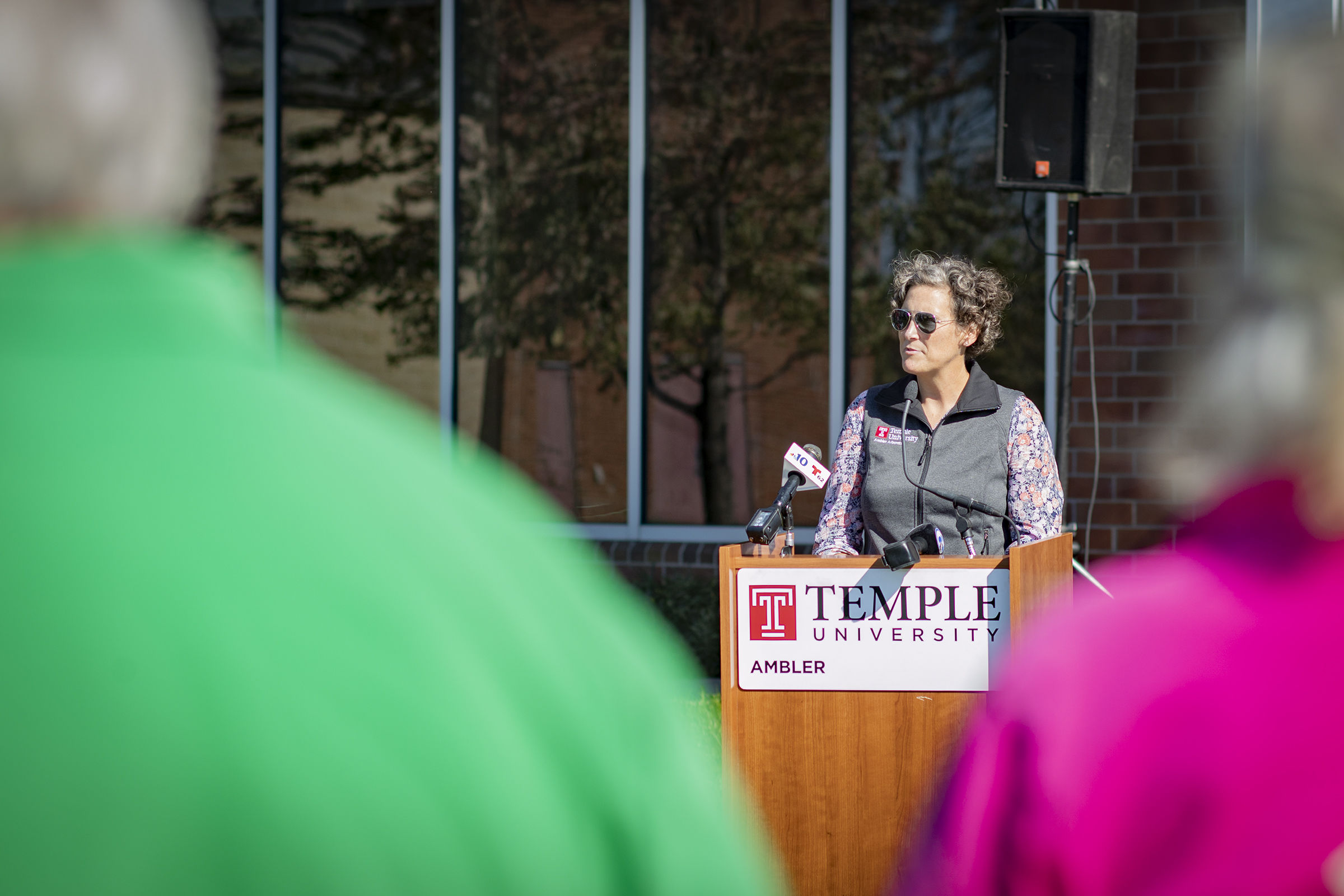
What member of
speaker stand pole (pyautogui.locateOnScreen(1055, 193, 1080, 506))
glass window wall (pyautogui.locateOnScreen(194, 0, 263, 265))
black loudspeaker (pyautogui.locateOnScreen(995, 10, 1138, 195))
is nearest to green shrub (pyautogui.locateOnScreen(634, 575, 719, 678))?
speaker stand pole (pyautogui.locateOnScreen(1055, 193, 1080, 506))

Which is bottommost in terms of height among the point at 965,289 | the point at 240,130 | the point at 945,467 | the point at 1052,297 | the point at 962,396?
the point at 945,467

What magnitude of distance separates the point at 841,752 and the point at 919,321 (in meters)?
1.30

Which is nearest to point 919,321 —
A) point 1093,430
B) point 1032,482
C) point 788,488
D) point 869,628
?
point 1032,482

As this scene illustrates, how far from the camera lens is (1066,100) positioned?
Answer: 529 cm

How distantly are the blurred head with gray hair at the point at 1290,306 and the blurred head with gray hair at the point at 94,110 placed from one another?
0.65 meters

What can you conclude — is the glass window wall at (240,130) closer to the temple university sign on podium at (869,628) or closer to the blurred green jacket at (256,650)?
the temple university sign on podium at (869,628)

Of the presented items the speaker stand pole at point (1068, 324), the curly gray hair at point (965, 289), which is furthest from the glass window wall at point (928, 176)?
the curly gray hair at point (965, 289)

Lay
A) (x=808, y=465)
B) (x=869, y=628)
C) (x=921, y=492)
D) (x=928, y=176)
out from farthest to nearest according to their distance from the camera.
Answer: (x=928, y=176), (x=921, y=492), (x=808, y=465), (x=869, y=628)

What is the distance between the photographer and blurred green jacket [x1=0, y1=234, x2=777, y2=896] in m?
0.58

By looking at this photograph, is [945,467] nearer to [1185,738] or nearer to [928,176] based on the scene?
→ [1185,738]

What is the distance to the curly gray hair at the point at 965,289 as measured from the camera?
3.69m

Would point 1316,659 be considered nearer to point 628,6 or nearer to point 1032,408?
point 1032,408

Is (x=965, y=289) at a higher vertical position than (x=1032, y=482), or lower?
higher

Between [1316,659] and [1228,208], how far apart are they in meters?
0.34
